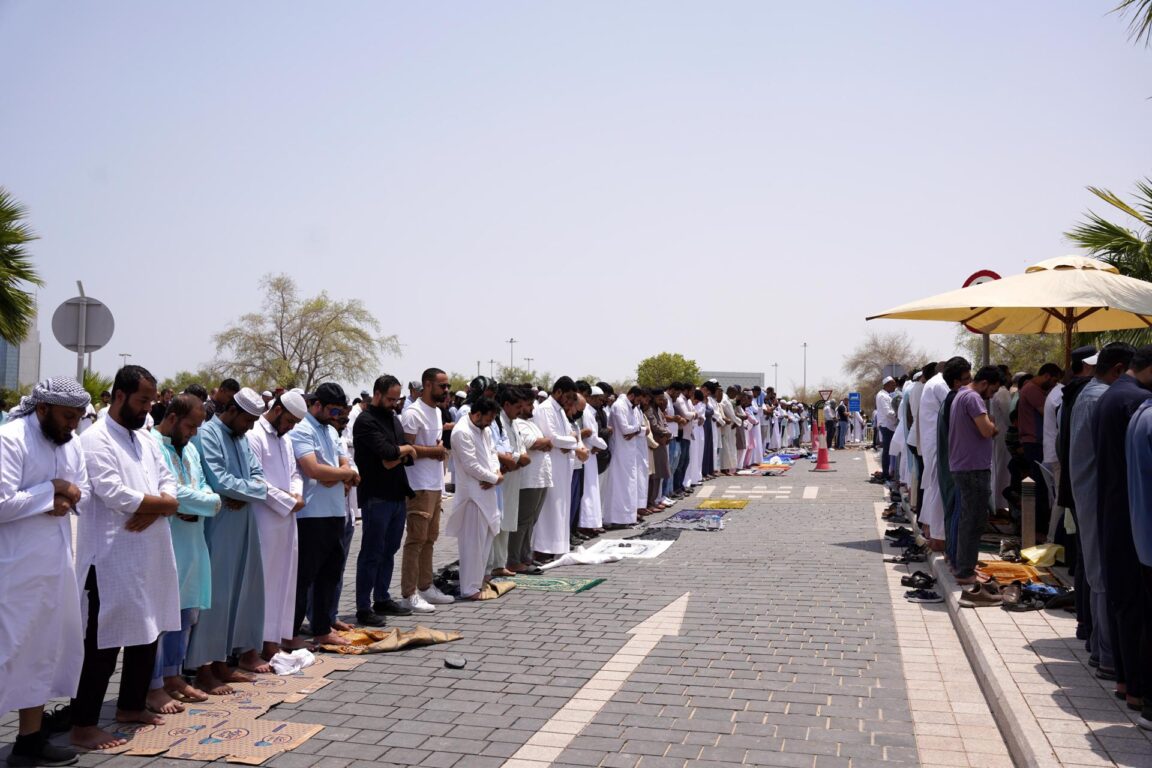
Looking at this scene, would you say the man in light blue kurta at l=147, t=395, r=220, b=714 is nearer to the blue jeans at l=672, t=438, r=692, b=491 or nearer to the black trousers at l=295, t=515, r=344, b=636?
the black trousers at l=295, t=515, r=344, b=636

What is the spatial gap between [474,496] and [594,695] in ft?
11.5

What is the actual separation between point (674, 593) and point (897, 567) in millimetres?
3018

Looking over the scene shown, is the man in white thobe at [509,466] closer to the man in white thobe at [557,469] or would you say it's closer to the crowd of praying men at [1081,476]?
the man in white thobe at [557,469]

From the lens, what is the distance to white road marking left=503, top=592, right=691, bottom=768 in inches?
198

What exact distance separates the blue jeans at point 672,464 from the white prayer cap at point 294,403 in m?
11.5

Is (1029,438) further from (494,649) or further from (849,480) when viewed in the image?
(849,480)

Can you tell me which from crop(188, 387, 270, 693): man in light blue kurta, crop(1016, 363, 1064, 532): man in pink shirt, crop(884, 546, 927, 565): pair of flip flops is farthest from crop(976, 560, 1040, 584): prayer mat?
crop(188, 387, 270, 693): man in light blue kurta

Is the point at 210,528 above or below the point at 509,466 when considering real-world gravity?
below

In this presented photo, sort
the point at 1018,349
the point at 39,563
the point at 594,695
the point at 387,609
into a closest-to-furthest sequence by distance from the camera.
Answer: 1. the point at 39,563
2. the point at 594,695
3. the point at 387,609
4. the point at 1018,349

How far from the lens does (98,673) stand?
5227mm

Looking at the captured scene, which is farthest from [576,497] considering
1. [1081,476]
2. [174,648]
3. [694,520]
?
[1081,476]

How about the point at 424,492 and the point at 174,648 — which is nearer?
the point at 174,648

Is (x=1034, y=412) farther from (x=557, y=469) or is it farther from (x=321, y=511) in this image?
(x=321, y=511)

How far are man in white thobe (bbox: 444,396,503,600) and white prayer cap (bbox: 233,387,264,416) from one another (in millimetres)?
2912
